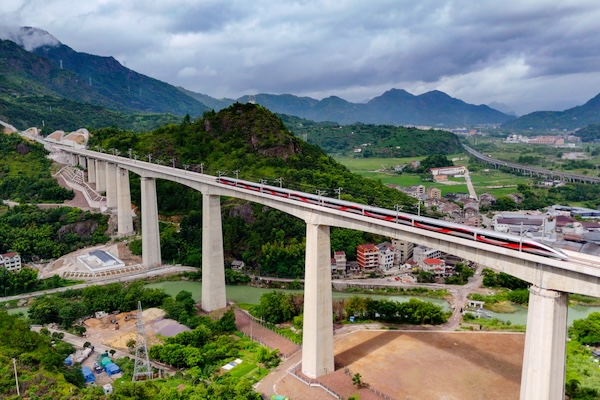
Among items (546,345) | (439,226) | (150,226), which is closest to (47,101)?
(150,226)

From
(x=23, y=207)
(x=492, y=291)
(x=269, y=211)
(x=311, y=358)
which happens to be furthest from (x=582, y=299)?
(x=23, y=207)

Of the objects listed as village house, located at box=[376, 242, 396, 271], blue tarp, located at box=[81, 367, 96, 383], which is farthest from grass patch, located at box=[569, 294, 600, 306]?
blue tarp, located at box=[81, 367, 96, 383]

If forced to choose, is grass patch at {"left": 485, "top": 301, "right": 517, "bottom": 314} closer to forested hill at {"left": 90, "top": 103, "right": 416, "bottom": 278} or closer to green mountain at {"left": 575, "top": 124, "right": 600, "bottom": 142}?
forested hill at {"left": 90, "top": 103, "right": 416, "bottom": 278}

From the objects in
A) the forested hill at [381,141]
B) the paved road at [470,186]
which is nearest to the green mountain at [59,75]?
the forested hill at [381,141]

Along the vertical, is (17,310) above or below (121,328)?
below

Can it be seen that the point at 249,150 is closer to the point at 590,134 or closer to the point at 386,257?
the point at 386,257
